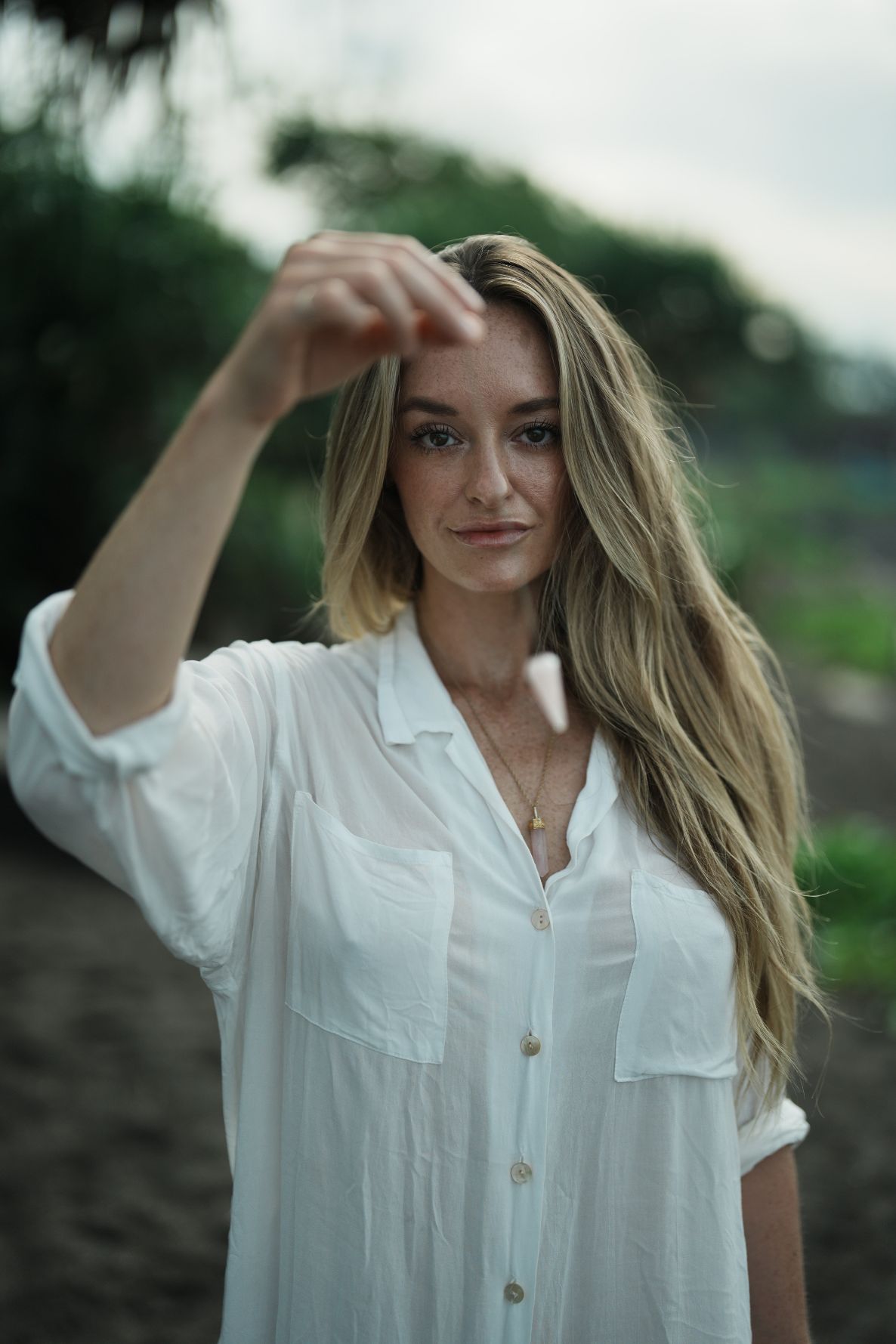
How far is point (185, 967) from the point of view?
5.52 metres

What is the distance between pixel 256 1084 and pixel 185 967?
3911 millimetres

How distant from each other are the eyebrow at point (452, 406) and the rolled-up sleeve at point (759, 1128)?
42.3 inches

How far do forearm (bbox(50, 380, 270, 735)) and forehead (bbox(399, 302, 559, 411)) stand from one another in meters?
0.59

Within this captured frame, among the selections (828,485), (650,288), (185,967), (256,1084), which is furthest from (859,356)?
(256,1084)

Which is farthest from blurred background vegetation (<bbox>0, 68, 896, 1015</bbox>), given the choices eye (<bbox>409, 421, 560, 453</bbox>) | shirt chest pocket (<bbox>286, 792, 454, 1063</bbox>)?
shirt chest pocket (<bbox>286, 792, 454, 1063</bbox>)

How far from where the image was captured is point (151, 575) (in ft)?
4.08

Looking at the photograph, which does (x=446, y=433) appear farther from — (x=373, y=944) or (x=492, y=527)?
(x=373, y=944)

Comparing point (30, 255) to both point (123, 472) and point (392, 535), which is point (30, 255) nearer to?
point (123, 472)

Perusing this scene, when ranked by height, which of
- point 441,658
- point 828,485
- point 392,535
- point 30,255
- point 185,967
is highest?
point 30,255

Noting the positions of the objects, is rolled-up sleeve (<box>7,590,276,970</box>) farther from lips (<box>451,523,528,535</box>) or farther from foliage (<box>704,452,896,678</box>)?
foliage (<box>704,452,896,678</box>)

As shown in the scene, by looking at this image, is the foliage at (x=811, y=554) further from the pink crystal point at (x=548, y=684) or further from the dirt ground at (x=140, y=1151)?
the pink crystal point at (x=548, y=684)

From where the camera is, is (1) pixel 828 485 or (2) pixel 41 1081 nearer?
(2) pixel 41 1081

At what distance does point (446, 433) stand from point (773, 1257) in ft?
4.67

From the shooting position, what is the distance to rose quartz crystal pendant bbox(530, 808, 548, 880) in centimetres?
180
